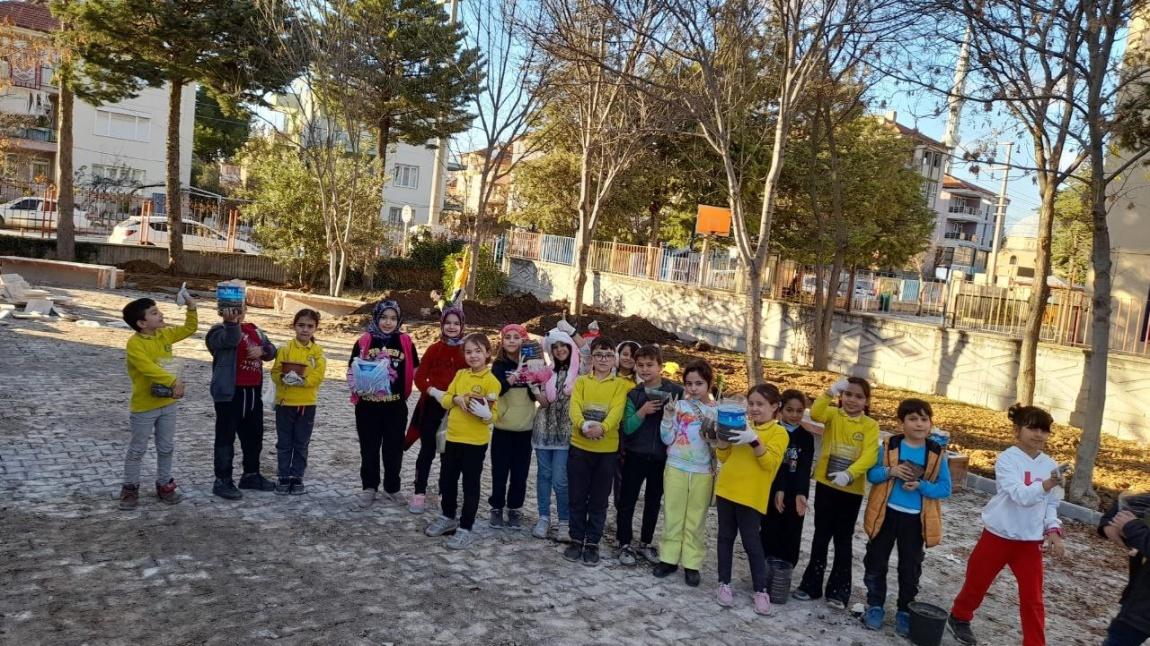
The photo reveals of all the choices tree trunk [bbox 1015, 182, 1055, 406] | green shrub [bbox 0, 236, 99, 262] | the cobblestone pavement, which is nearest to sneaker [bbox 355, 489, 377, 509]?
the cobblestone pavement

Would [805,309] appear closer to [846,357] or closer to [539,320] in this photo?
[846,357]

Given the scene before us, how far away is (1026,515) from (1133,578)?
2.25 ft

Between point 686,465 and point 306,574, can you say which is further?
point 686,465

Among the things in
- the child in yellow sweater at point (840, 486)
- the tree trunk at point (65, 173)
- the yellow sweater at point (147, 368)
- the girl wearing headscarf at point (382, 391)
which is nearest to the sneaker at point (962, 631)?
the child in yellow sweater at point (840, 486)

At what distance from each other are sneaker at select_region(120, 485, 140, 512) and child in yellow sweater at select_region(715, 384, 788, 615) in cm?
397

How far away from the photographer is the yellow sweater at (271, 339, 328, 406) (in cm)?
627

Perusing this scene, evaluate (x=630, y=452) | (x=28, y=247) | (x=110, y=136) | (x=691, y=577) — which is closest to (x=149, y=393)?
(x=630, y=452)

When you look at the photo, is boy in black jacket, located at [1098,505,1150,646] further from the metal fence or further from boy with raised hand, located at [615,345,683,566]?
the metal fence

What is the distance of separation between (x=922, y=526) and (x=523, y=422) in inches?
105

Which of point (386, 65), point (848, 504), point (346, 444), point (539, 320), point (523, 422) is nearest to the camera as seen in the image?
point (848, 504)

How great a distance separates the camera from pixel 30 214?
97.7 ft

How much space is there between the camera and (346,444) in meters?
8.31

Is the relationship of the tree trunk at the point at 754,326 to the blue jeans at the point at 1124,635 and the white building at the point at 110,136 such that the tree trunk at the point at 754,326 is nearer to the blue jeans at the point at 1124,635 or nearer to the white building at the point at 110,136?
the blue jeans at the point at 1124,635

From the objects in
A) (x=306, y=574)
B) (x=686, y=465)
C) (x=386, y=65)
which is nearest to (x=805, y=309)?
(x=686, y=465)
